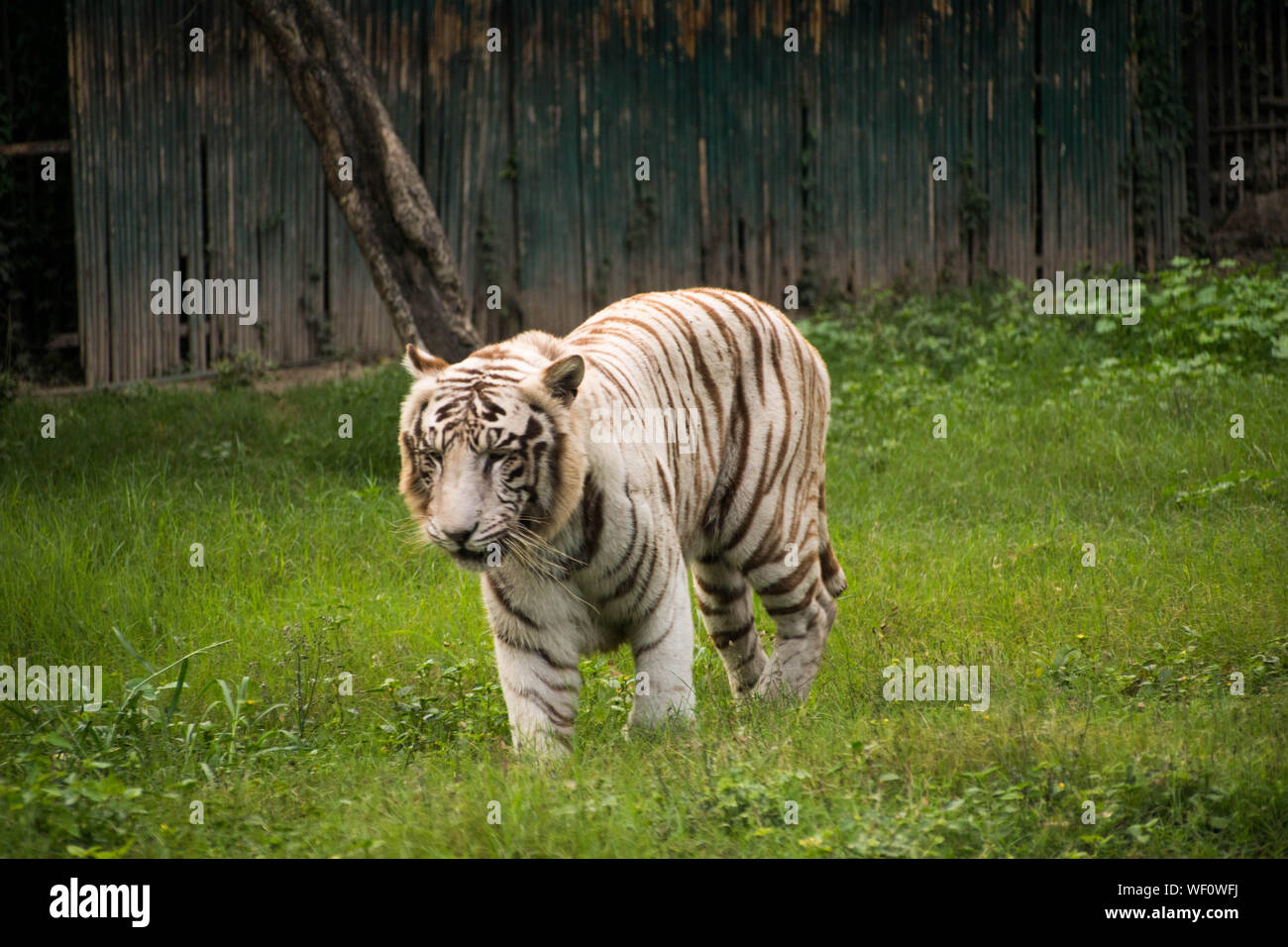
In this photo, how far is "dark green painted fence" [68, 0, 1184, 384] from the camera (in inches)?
424

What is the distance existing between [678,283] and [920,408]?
3.44 m

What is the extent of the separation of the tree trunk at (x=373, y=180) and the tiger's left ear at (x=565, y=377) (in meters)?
4.45

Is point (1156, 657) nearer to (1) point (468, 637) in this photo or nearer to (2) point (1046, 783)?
(2) point (1046, 783)

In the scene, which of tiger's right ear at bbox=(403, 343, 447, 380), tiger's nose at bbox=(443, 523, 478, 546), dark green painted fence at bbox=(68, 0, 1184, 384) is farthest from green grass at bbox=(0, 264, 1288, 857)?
dark green painted fence at bbox=(68, 0, 1184, 384)

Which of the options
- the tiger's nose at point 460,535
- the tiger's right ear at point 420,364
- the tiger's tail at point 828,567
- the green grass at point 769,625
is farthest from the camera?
the tiger's tail at point 828,567

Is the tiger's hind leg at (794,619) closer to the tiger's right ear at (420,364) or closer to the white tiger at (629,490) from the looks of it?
the white tiger at (629,490)

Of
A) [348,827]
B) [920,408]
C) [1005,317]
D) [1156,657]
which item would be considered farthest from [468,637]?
[1005,317]

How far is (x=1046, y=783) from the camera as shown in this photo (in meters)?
3.58

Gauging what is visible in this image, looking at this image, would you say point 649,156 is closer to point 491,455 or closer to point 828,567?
point 828,567

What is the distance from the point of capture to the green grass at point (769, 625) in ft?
11.3

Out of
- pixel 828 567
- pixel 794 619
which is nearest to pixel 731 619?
pixel 794 619

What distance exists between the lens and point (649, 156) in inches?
460

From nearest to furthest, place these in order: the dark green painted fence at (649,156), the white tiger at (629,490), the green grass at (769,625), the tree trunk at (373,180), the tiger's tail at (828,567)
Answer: the green grass at (769,625) < the white tiger at (629,490) < the tiger's tail at (828,567) < the tree trunk at (373,180) < the dark green painted fence at (649,156)

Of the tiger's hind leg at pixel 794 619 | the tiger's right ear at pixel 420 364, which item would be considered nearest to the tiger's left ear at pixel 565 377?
the tiger's right ear at pixel 420 364
